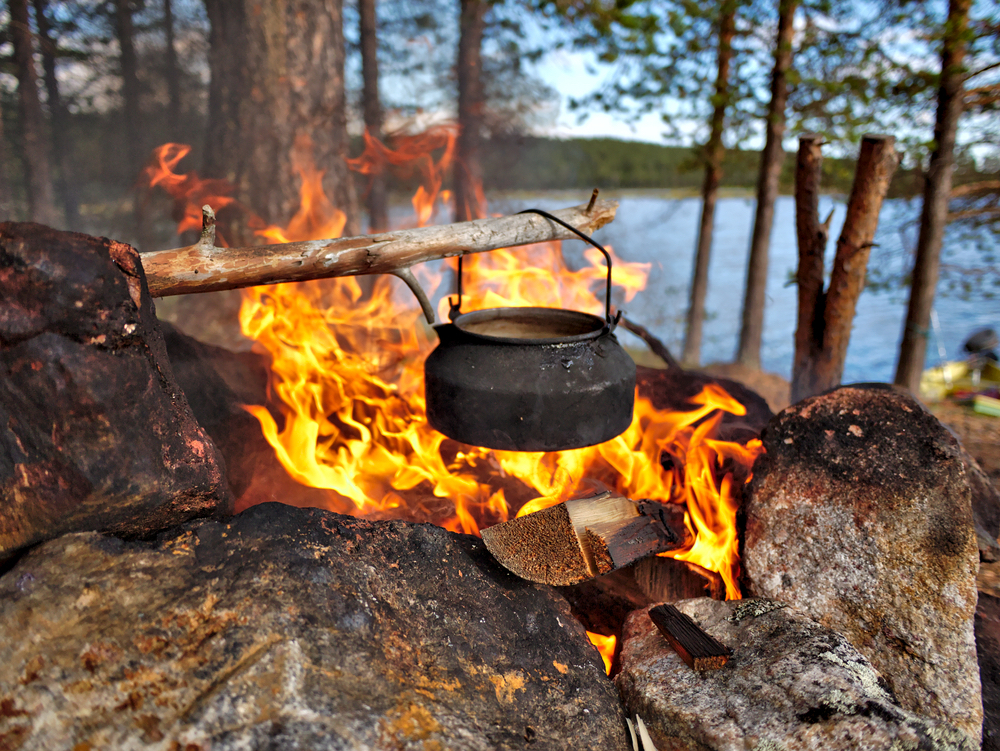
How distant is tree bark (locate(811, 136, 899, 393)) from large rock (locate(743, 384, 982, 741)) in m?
1.28

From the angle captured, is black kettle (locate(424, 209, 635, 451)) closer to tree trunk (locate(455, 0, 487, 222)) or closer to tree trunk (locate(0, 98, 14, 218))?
tree trunk (locate(455, 0, 487, 222))

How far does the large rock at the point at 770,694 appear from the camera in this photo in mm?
1771

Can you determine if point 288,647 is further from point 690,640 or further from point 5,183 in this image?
point 5,183

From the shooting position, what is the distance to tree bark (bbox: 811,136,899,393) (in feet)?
12.7

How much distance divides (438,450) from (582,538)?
1383mm

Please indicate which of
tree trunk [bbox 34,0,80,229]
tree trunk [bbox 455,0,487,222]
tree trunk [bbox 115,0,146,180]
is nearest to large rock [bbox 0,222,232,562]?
tree trunk [bbox 455,0,487,222]

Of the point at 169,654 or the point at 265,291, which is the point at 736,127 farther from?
the point at 169,654

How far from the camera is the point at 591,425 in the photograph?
104 inches

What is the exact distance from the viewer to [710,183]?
7598 mm

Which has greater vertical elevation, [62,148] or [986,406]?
[62,148]

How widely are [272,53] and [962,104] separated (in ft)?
20.4

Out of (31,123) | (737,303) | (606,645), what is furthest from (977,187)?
(737,303)

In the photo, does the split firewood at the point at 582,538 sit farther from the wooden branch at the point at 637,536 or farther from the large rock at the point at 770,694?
the large rock at the point at 770,694

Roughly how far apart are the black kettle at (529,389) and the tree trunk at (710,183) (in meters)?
4.92
